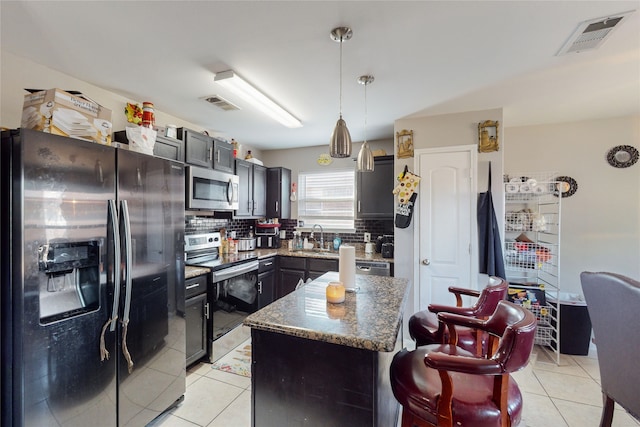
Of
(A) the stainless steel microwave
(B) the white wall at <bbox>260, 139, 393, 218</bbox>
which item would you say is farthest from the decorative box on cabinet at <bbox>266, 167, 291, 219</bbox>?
(A) the stainless steel microwave

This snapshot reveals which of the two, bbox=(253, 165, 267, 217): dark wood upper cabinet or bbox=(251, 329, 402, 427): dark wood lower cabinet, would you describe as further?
bbox=(253, 165, 267, 217): dark wood upper cabinet

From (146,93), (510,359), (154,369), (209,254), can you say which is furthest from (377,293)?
(146,93)

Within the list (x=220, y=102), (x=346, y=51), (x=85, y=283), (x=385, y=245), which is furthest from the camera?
(x=385, y=245)

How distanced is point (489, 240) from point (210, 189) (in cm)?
300

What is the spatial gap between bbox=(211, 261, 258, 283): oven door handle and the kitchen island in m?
1.53

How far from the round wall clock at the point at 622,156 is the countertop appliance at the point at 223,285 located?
431cm

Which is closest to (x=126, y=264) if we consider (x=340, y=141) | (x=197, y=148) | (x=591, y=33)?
(x=340, y=141)

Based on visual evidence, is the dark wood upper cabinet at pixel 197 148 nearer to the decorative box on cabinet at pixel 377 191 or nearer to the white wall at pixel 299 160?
the white wall at pixel 299 160

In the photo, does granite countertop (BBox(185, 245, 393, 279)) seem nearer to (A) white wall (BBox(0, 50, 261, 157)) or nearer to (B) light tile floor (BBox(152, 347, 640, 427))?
(B) light tile floor (BBox(152, 347, 640, 427))

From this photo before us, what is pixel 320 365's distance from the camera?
1.23 m

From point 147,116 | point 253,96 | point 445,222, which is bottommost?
point 445,222

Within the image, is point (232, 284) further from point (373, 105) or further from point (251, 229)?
point (373, 105)

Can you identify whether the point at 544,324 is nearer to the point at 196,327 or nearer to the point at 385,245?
the point at 385,245

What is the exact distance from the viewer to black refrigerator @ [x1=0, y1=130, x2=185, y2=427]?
130cm
